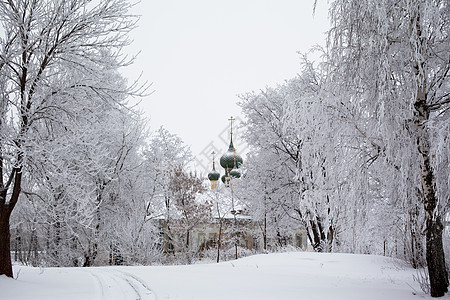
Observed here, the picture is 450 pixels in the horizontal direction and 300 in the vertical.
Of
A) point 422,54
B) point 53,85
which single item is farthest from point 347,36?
point 53,85

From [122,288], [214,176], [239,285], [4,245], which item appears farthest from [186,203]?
[214,176]

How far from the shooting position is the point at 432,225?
5.98 m

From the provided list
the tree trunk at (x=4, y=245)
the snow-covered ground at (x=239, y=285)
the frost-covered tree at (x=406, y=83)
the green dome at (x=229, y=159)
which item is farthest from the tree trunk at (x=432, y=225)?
the green dome at (x=229, y=159)

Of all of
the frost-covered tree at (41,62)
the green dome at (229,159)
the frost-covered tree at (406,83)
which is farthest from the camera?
the green dome at (229,159)

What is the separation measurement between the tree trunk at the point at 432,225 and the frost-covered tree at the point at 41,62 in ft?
19.5

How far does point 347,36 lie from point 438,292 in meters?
4.36

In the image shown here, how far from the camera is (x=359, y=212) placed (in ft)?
23.8

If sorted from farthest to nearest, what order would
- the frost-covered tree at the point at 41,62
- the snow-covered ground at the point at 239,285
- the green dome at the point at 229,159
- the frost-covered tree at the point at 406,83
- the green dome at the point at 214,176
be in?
the green dome at the point at 214,176
the green dome at the point at 229,159
the frost-covered tree at the point at 41,62
the snow-covered ground at the point at 239,285
the frost-covered tree at the point at 406,83

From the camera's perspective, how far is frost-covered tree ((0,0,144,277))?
24.6 feet

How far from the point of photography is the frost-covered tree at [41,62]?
7.50 metres

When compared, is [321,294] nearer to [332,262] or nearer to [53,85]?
[332,262]

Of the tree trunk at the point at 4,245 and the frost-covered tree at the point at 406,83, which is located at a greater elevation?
the frost-covered tree at the point at 406,83

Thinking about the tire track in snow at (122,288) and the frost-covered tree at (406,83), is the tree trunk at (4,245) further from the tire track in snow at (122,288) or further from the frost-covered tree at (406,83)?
the frost-covered tree at (406,83)

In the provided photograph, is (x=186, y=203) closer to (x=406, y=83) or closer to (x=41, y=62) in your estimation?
(x=41, y=62)
